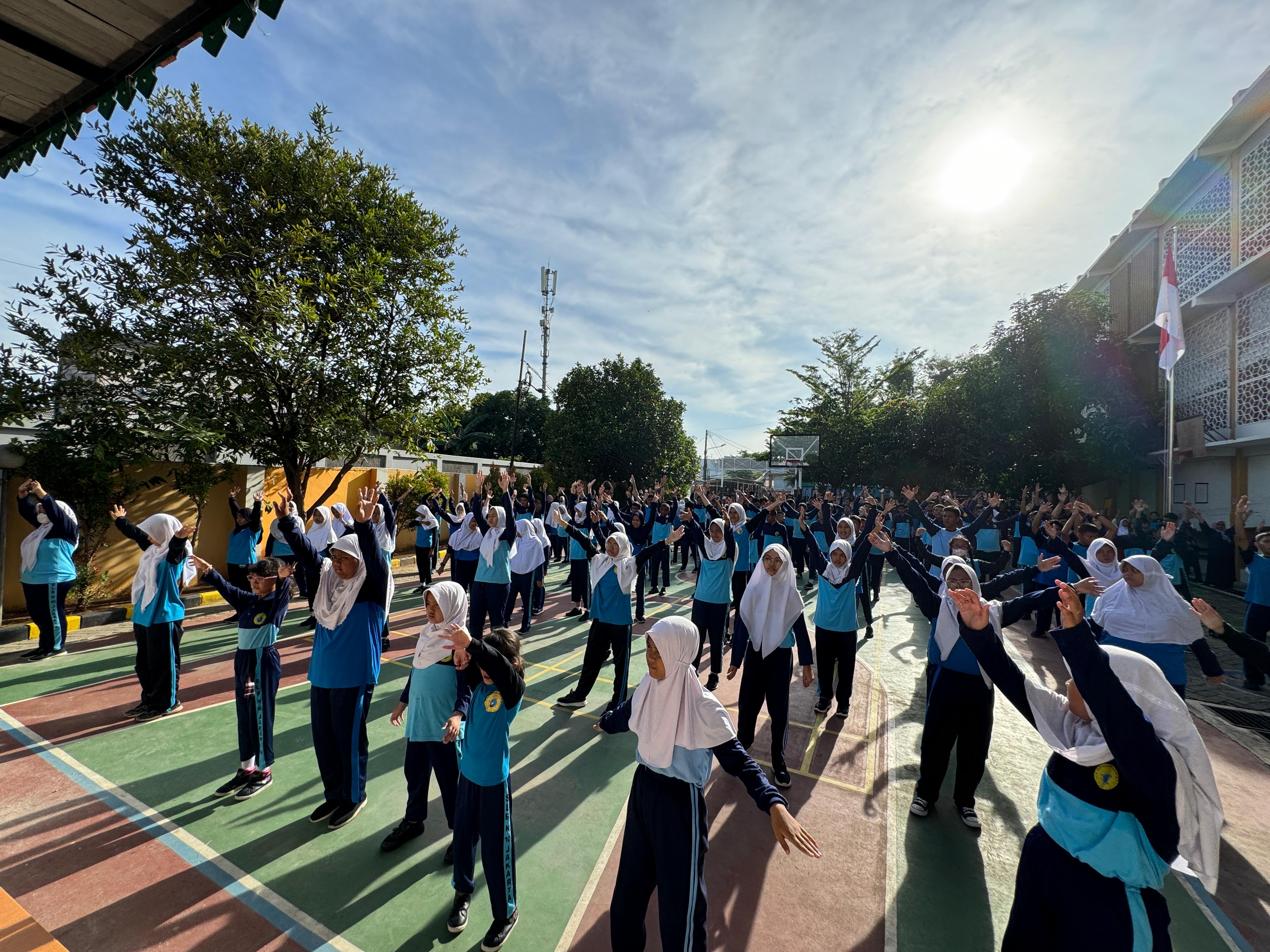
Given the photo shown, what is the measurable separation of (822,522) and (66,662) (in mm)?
11191

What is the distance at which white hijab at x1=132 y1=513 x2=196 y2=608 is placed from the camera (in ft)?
17.7

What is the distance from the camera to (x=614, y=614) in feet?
19.8

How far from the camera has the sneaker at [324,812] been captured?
160 inches

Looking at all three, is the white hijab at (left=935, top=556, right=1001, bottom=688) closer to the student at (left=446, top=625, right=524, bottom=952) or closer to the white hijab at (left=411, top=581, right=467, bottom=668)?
the student at (left=446, top=625, right=524, bottom=952)

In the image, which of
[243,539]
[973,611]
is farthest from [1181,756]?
[243,539]

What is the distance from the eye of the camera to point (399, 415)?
11688mm

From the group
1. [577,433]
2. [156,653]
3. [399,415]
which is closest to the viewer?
[156,653]

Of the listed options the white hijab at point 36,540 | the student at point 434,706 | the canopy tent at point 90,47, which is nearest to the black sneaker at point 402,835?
the student at point 434,706

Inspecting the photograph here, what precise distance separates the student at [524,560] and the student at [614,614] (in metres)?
2.36

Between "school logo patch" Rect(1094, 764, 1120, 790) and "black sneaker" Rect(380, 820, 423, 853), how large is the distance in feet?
13.0

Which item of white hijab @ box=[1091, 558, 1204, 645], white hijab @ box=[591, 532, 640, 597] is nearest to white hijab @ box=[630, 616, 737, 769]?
white hijab @ box=[591, 532, 640, 597]

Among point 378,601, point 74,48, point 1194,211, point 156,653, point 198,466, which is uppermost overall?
point 1194,211

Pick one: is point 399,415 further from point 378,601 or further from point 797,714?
point 797,714

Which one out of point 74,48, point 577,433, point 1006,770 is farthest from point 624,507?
point 74,48
